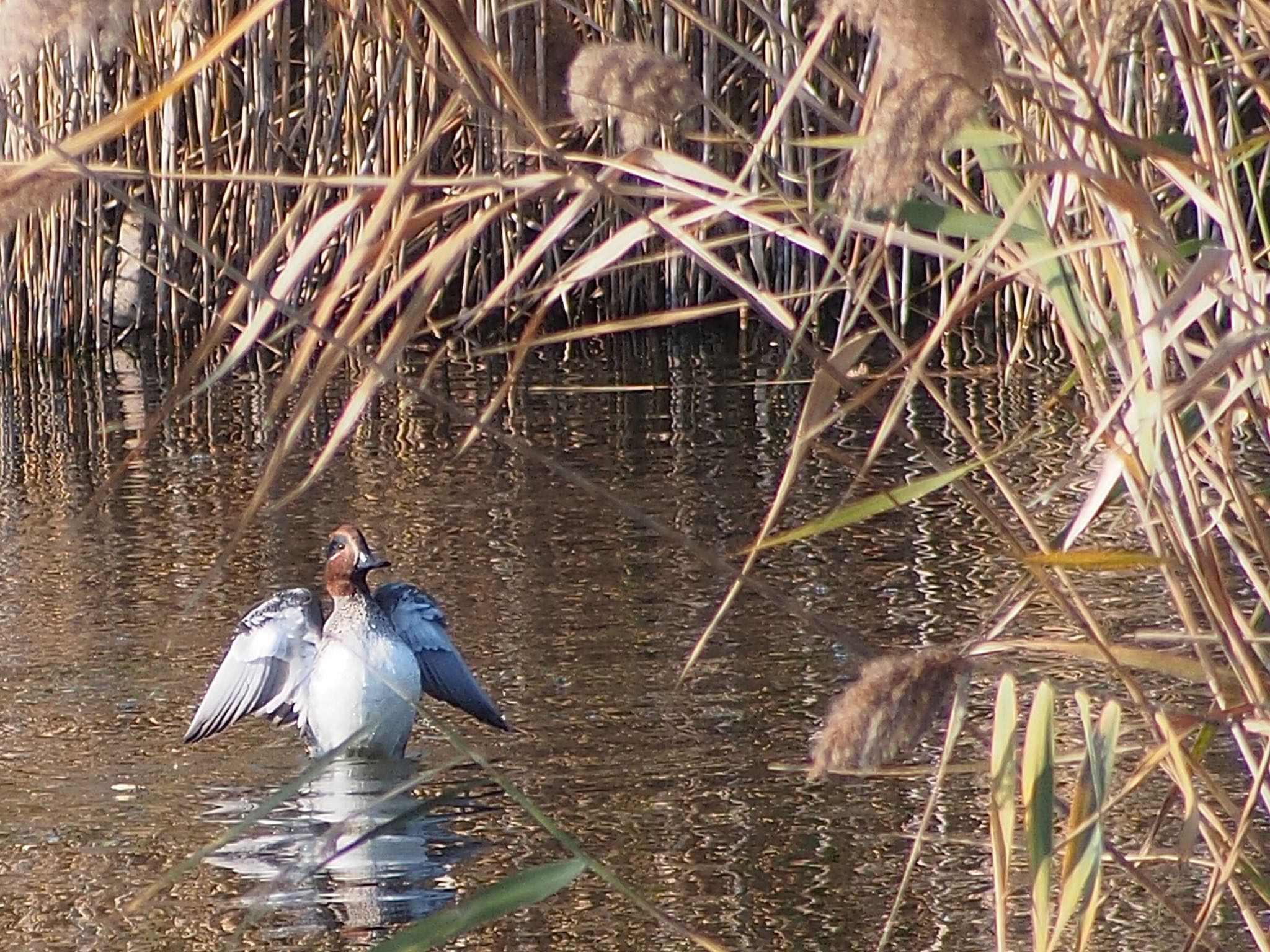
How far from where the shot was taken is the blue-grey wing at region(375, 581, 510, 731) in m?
4.00

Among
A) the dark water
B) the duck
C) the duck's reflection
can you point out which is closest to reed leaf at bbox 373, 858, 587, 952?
the dark water

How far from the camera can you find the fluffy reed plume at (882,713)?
1.60 meters

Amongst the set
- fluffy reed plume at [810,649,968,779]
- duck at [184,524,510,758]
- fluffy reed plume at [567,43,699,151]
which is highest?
fluffy reed plume at [567,43,699,151]

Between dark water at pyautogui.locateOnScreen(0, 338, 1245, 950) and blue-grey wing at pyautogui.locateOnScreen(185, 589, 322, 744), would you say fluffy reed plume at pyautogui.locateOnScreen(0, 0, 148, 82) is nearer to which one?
dark water at pyautogui.locateOnScreen(0, 338, 1245, 950)

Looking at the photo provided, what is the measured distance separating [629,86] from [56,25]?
42 centimetres

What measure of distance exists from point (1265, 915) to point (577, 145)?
5.16 metres

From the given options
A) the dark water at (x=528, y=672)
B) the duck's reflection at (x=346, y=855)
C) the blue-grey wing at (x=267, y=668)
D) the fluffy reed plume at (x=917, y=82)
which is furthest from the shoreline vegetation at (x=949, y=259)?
the blue-grey wing at (x=267, y=668)

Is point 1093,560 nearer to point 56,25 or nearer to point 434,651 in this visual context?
point 56,25

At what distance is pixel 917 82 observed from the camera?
139 centimetres

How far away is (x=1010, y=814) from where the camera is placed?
1.88 m

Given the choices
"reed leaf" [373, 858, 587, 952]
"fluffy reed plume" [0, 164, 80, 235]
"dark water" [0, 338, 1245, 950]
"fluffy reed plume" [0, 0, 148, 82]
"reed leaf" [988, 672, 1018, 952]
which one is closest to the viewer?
"fluffy reed plume" [0, 0, 148, 82]

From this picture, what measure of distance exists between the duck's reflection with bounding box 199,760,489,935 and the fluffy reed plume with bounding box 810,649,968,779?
1.39 meters

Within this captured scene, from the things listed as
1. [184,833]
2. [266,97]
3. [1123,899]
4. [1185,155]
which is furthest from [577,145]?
[1185,155]

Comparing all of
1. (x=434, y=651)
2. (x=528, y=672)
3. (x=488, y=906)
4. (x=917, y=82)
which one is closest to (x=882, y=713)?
(x=488, y=906)
